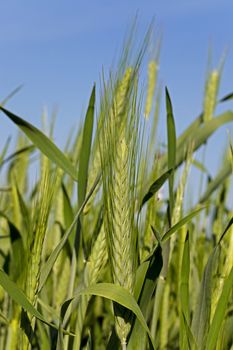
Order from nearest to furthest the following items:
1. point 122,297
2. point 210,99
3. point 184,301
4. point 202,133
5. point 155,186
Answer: point 122,297, point 184,301, point 155,186, point 202,133, point 210,99

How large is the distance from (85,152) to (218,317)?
24 cm

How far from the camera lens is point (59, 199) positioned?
1.39m

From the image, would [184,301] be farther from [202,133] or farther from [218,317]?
[202,133]

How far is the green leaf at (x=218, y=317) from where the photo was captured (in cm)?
62

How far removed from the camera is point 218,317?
62cm

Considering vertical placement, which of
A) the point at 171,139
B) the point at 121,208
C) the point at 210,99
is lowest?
the point at 121,208

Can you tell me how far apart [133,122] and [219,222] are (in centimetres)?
73

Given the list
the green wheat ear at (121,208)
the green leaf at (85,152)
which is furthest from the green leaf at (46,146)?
the green wheat ear at (121,208)

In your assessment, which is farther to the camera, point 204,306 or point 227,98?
point 227,98

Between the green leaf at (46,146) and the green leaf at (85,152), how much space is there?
96 mm

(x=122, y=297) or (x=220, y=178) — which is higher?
(x=220, y=178)

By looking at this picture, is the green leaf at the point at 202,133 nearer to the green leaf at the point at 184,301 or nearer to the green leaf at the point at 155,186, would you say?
the green leaf at the point at 155,186

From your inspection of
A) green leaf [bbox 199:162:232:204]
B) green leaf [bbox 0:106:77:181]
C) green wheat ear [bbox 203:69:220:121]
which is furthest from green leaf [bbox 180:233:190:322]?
green wheat ear [bbox 203:69:220:121]

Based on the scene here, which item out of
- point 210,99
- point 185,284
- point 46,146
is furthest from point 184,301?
point 210,99
